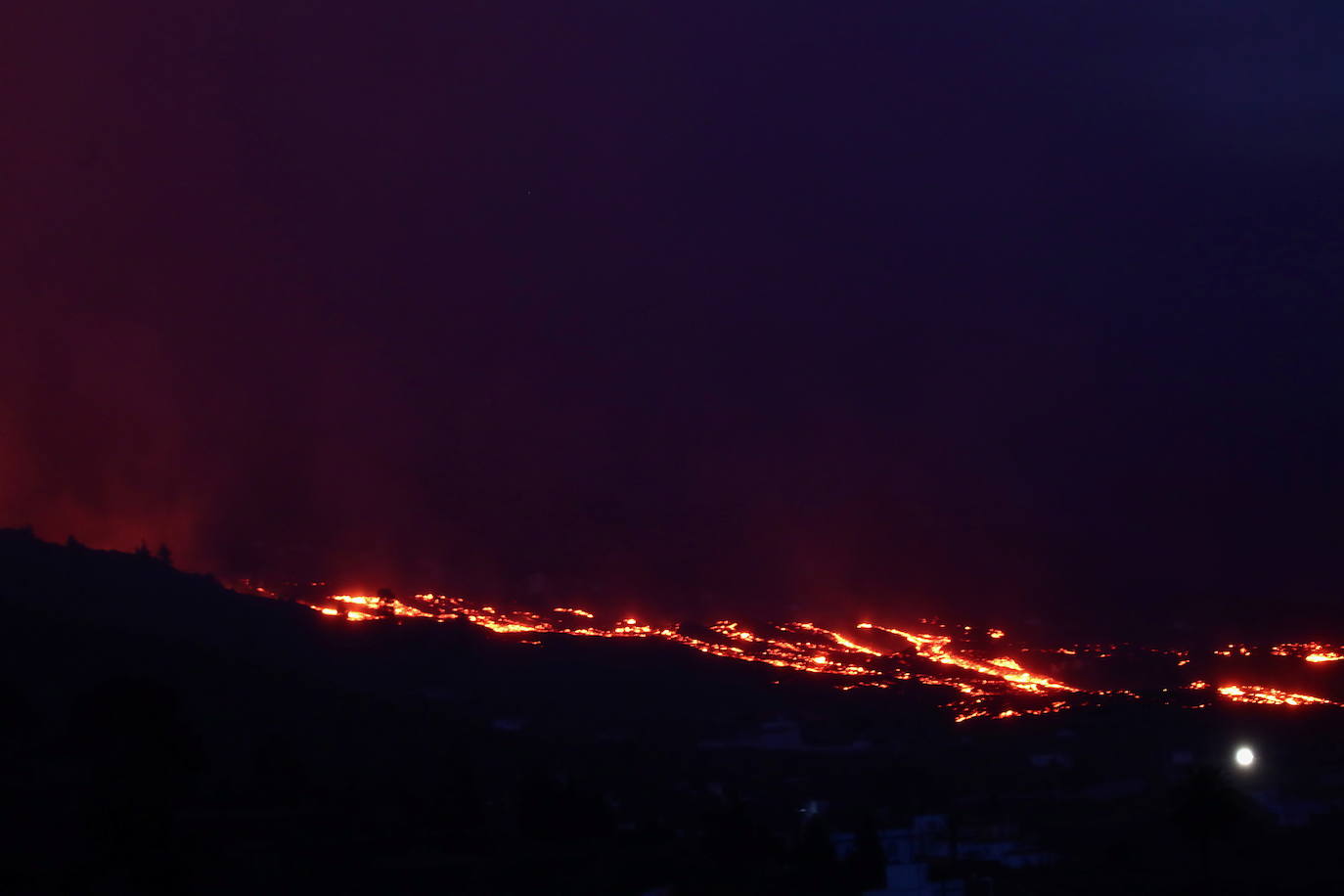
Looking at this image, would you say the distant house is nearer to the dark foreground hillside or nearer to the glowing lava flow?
the dark foreground hillside

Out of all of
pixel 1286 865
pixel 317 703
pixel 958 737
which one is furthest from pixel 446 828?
pixel 958 737

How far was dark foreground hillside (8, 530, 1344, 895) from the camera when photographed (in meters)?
25.4

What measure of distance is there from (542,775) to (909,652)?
5235 cm

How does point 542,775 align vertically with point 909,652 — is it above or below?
below

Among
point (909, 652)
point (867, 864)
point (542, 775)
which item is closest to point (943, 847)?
point (867, 864)

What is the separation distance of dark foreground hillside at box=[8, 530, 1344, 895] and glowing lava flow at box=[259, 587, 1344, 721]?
4245 millimetres

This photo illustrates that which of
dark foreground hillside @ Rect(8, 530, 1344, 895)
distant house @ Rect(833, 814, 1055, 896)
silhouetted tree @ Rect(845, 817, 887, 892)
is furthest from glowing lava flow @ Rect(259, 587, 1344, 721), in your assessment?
silhouetted tree @ Rect(845, 817, 887, 892)

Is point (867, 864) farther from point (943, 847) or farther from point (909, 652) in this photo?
point (909, 652)

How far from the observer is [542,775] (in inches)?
1310

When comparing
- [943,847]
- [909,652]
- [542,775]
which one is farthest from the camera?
[909,652]

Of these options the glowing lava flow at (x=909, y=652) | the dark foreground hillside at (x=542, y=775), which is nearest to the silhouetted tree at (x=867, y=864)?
the dark foreground hillside at (x=542, y=775)

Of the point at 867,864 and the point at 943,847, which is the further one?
the point at 943,847

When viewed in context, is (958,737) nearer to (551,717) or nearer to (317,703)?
(551,717)

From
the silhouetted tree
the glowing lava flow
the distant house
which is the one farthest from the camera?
the glowing lava flow
